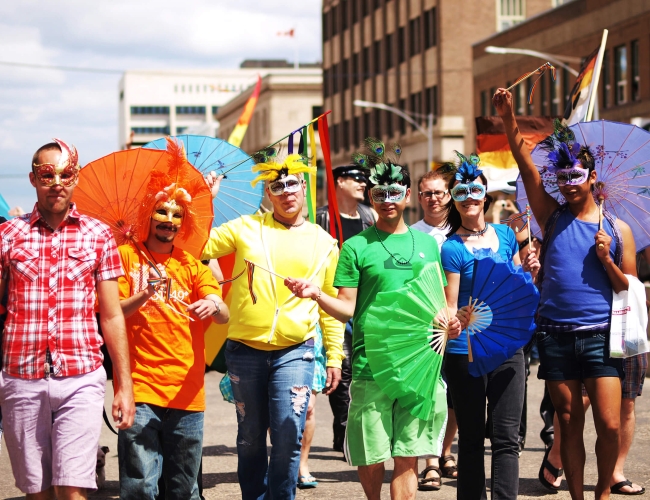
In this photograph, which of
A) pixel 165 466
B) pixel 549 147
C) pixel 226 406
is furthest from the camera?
pixel 226 406

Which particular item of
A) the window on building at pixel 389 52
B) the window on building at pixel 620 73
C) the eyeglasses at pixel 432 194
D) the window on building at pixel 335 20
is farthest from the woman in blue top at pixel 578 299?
the window on building at pixel 335 20

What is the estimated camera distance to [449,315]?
6422 millimetres

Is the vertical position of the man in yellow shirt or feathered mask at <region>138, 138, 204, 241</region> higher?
feathered mask at <region>138, 138, 204, 241</region>

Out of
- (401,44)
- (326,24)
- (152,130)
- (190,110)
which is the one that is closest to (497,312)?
(401,44)

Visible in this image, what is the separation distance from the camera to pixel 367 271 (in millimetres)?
6371

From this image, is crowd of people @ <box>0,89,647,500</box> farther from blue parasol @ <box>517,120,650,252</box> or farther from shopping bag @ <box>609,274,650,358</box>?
blue parasol @ <box>517,120,650,252</box>

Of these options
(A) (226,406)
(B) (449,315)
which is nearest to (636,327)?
(B) (449,315)

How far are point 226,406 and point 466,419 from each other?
6.34 m

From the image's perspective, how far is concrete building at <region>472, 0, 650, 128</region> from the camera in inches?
1514

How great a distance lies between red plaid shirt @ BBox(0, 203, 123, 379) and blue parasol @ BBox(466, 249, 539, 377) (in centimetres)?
221

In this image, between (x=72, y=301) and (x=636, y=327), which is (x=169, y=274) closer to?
(x=72, y=301)

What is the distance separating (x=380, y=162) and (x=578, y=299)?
1339 mm

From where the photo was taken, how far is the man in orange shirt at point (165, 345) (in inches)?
229

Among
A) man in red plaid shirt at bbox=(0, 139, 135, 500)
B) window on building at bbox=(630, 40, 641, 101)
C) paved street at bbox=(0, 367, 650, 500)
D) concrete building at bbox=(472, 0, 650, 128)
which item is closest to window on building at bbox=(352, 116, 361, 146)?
concrete building at bbox=(472, 0, 650, 128)
